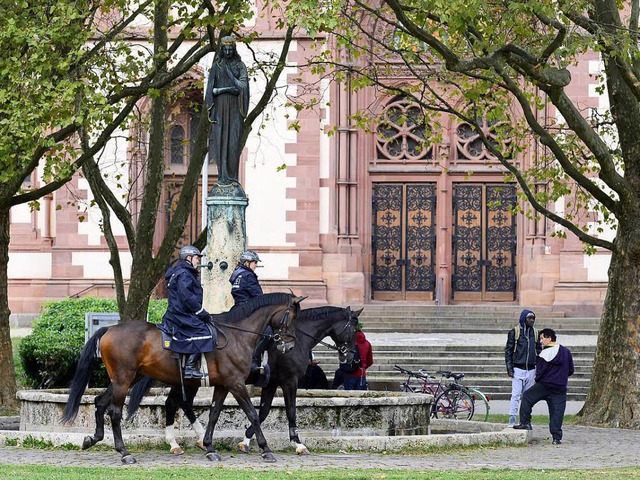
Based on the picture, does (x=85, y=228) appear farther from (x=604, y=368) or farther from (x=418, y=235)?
(x=604, y=368)

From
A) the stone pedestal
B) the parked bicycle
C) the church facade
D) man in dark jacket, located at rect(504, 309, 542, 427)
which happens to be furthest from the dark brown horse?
the church facade

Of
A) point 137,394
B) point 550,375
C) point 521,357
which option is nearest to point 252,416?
point 137,394

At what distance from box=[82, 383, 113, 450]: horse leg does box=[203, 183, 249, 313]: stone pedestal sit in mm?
2227

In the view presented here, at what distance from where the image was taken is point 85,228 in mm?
35156

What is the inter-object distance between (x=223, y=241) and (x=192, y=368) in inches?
105

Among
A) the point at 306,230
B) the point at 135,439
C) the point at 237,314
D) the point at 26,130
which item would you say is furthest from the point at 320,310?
the point at 306,230

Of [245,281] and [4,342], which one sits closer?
[245,281]

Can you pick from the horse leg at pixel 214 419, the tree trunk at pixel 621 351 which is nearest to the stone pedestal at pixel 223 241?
the horse leg at pixel 214 419

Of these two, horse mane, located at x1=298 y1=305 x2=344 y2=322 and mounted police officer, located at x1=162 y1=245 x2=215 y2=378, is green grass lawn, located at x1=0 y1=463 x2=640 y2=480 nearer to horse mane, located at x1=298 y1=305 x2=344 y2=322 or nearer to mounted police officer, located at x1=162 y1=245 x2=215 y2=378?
mounted police officer, located at x1=162 y1=245 x2=215 y2=378

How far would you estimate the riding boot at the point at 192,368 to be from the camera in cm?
1477

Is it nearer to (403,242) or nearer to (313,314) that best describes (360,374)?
(313,314)

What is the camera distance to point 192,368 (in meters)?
14.8

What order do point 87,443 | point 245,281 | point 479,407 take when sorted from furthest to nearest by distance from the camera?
1. point 479,407
2. point 245,281
3. point 87,443

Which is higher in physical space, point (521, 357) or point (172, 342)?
point (172, 342)
